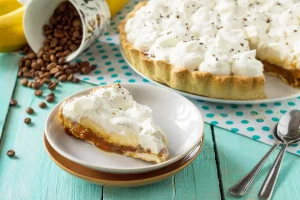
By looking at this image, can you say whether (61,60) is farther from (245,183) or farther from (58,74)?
(245,183)

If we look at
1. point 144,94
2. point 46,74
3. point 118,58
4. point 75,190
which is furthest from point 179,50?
point 75,190

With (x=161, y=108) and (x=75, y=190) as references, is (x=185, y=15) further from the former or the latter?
(x=75, y=190)

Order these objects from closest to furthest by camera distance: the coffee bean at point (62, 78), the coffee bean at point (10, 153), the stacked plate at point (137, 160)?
1. the stacked plate at point (137, 160)
2. the coffee bean at point (10, 153)
3. the coffee bean at point (62, 78)

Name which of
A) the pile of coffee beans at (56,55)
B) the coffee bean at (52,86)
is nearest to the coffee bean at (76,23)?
the pile of coffee beans at (56,55)

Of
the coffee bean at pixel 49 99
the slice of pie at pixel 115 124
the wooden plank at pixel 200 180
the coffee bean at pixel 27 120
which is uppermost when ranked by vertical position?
the slice of pie at pixel 115 124

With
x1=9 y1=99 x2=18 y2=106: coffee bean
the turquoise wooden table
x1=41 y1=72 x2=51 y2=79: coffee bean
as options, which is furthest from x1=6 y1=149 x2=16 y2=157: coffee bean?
x1=41 y1=72 x2=51 y2=79: coffee bean

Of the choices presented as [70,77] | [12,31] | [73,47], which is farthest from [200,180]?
[12,31]

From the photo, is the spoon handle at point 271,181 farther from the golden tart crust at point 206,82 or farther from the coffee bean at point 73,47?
the coffee bean at point 73,47
